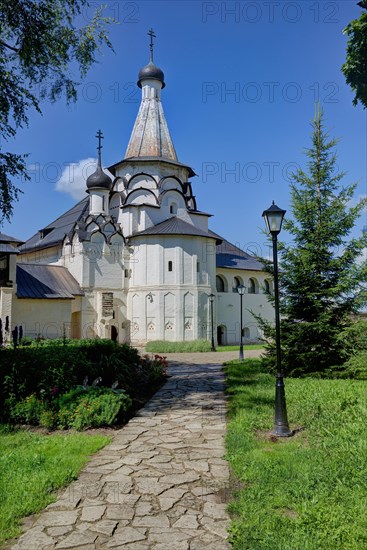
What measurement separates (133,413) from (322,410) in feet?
11.1

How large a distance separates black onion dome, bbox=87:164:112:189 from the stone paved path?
982 inches

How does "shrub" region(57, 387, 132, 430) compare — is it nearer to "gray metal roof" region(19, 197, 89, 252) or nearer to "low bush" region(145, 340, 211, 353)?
"low bush" region(145, 340, 211, 353)

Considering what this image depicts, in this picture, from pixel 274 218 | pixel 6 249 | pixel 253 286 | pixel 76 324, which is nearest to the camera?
pixel 274 218

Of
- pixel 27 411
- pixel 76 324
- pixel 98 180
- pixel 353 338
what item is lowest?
pixel 27 411

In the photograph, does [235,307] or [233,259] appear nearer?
[235,307]

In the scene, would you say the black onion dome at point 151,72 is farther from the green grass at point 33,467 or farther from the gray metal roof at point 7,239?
the green grass at point 33,467

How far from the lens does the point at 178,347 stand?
2411 centimetres

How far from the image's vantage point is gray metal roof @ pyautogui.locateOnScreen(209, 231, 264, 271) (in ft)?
111

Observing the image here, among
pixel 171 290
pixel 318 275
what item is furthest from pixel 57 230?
pixel 318 275

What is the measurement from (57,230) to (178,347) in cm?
1601

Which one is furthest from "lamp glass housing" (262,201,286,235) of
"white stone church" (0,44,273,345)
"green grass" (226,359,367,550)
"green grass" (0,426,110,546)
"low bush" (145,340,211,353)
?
"white stone church" (0,44,273,345)

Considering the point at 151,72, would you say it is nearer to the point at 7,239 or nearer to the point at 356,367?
the point at 7,239

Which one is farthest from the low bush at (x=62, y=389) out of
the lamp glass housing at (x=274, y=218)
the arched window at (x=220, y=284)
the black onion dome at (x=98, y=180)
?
the arched window at (x=220, y=284)

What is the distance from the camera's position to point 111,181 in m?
30.6
